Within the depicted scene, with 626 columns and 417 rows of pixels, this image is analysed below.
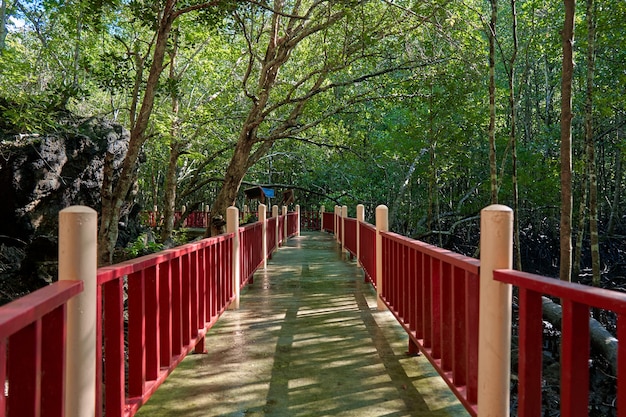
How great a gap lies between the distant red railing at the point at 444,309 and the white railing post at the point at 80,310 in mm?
1741

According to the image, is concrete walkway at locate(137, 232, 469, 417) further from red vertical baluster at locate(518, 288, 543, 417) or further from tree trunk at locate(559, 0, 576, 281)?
tree trunk at locate(559, 0, 576, 281)

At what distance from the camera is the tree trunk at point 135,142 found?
255 inches

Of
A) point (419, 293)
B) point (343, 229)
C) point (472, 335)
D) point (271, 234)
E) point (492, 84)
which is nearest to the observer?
point (472, 335)

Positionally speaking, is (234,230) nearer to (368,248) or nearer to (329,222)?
(368,248)

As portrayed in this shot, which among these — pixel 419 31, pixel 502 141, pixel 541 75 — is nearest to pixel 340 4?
pixel 419 31

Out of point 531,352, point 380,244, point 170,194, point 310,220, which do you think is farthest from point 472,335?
point 310,220

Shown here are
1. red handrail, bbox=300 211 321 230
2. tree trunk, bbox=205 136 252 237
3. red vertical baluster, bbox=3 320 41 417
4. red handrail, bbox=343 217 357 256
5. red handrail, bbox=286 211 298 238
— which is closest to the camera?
red vertical baluster, bbox=3 320 41 417

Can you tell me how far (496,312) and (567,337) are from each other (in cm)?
69

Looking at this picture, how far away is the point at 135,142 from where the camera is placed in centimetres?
684

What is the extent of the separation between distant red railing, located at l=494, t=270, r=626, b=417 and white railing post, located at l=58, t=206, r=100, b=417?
1665mm

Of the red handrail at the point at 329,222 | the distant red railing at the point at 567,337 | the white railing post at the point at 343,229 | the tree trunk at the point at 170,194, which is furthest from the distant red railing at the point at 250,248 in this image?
the red handrail at the point at 329,222

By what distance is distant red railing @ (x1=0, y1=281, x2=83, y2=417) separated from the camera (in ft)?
4.53

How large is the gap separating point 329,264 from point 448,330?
854 centimetres

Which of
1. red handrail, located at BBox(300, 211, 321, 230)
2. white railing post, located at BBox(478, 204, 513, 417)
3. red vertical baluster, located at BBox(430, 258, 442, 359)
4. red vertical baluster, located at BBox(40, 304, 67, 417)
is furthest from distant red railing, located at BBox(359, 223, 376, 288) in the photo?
red handrail, located at BBox(300, 211, 321, 230)
